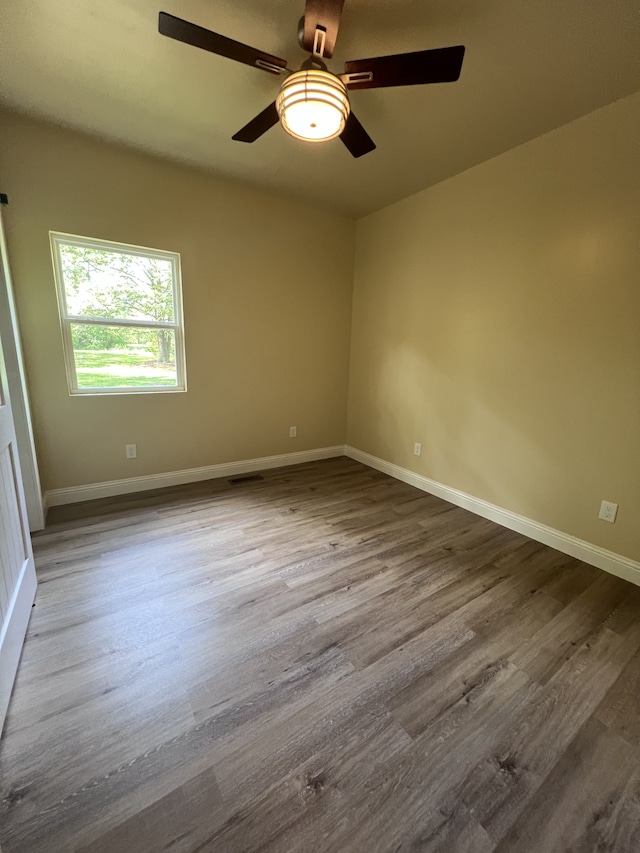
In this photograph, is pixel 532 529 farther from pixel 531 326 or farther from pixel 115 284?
pixel 115 284

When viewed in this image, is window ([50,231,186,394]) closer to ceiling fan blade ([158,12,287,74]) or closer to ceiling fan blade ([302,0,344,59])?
ceiling fan blade ([158,12,287,74])

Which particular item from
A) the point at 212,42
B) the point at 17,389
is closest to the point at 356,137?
the point at 212,42

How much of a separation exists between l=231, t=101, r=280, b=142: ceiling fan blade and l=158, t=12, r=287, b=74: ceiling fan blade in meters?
0.17

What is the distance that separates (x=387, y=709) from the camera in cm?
131

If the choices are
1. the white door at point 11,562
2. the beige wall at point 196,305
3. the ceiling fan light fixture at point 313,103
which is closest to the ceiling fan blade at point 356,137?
the ceiling fan light fixture at point 313,103

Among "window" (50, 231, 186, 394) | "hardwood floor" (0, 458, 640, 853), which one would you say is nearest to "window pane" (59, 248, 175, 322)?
"window" (50, 231, 186, 394)

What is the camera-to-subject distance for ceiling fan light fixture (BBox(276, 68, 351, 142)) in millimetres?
1394

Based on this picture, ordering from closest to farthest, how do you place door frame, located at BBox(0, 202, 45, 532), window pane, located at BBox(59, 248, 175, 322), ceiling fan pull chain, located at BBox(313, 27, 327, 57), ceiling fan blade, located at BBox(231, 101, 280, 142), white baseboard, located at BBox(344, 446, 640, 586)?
ceiling fan pull chain, located at BBox(313, 27, 327, 57), ceiling fan blade, located at BBox(231, 101, 280, 142), door frame, located at BBox(0, 202, 45, 532), white baseboard, located at BBox(344, 446, 640, 586), window pane, located at BBox(59, 248, 175, 322)

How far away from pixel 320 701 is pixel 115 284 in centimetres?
311

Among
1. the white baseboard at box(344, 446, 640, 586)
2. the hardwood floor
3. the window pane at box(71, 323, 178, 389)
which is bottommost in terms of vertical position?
the hardwood floor

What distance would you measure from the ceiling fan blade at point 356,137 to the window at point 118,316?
1789 mm

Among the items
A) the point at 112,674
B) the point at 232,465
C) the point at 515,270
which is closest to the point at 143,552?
the point at 112,674

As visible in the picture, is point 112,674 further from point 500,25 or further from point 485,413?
point 500,25

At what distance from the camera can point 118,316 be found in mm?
2818
